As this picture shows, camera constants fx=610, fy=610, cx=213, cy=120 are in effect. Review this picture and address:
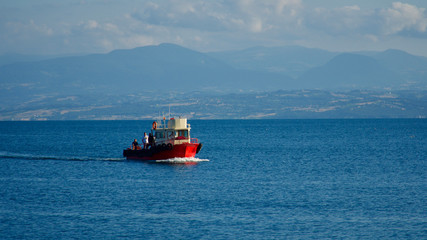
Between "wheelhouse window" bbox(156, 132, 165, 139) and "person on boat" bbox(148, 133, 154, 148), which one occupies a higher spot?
"wheelhouse window" bbox(156, 132, 165, 139)

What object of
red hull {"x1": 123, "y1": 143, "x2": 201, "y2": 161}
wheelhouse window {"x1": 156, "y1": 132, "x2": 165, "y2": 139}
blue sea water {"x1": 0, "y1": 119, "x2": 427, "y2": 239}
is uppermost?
wheelhouse window {"x1": 156, "y1": 132, "x2": 165, "y2": 139}

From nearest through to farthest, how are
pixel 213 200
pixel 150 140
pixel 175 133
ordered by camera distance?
pixel 213 200, pixel 175 133, pixel 150 140

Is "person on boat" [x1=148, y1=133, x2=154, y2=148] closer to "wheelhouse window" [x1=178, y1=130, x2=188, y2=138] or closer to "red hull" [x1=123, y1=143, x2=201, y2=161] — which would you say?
"red hull" [x1=123, y1=143, x2=201, y2=161]

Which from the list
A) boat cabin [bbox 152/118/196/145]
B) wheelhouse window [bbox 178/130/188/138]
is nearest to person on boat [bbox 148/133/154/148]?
boat cabin [bbox 152/118/196/145]

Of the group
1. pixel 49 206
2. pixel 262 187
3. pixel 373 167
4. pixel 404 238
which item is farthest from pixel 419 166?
pixel 49 206

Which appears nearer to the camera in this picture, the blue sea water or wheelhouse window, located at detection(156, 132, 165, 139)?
the blue sea water

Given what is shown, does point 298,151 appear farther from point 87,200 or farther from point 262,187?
point 87,200

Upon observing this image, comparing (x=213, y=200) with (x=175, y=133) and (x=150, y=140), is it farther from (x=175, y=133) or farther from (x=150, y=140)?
(x=150, y=140)

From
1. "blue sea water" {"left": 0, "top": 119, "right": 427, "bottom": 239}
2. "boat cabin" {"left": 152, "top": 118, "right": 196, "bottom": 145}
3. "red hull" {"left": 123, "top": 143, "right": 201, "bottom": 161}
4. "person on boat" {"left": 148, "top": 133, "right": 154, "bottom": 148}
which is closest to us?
"blue sea water" {"left": 0, "top": 119, "right": 427, "bottom": 239}

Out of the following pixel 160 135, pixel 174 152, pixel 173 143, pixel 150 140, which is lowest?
pixel 174 152

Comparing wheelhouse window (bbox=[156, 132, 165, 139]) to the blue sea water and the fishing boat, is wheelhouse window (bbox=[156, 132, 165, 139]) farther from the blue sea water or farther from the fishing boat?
the blue sea water

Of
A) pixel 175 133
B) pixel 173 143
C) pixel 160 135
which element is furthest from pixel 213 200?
pixel 160 135

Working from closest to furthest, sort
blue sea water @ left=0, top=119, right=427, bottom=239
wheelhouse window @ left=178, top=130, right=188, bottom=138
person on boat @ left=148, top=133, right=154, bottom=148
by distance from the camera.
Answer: blue sea water @ left=0, top=119, right=427, bottom=239, wheelhouse window @ left=178, top=130, right=188, bottom=138, person on boat @ left=148, top=133, right=154, bottom=148

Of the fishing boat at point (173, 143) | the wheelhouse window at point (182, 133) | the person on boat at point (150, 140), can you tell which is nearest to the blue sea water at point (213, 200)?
the fishing boat at point (173, 143)
